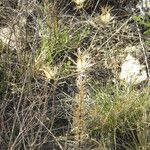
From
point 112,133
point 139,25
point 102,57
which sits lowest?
point 112,133

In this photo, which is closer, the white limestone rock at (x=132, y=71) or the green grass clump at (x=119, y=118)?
the green grass clump at (x=119, y=118)

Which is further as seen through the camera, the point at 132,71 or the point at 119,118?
the point at 132,71

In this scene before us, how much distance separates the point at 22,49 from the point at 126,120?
0.76 m

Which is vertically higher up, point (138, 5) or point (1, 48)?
point (138, 5)

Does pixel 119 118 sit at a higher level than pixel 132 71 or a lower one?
lower

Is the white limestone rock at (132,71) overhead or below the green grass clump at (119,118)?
overhead

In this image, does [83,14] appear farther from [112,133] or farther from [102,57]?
[112,133]

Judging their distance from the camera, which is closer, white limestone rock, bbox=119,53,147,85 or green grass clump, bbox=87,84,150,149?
green grass clump, bbox=87,84,150,149

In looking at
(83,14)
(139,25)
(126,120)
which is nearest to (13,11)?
(83,14)

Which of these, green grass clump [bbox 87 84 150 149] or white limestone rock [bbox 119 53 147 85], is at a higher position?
white limestone rock [bbox 119 53 147 85]

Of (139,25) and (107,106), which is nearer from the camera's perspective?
(107,106)

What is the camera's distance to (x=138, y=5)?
2902mm

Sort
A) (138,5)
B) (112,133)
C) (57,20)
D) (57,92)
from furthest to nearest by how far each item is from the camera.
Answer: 1. (138,5)
2. (57,20)
3. (57,92)
4. (112,133)

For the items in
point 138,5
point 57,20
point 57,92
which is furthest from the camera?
point 138,5
